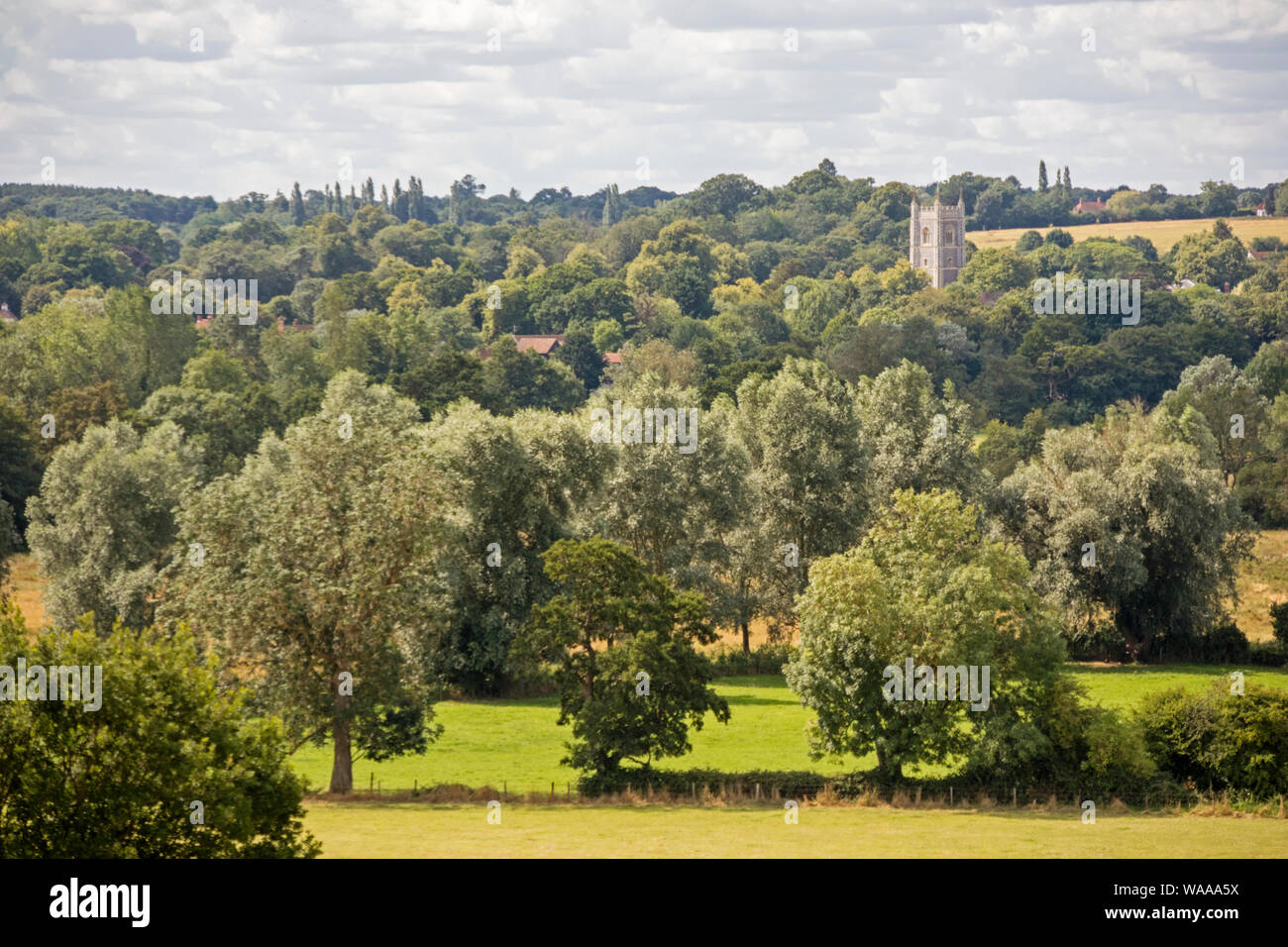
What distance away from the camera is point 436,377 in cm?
11125

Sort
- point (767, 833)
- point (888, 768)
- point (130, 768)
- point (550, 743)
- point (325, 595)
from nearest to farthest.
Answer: point (130, 768) < point (767, 833) < point (325, 595) < point (888, 768) < point (550, 743)

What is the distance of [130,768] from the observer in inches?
938

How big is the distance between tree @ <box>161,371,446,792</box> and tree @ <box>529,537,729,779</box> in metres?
4.51

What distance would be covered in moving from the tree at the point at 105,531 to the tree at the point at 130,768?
3643cm

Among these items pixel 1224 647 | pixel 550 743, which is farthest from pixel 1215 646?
pixel 550 743

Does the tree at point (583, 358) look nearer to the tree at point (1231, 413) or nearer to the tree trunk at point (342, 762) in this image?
the tree at point (1231, 413)

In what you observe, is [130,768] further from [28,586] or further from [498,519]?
[28,586]

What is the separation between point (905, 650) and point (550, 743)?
16.2 meters

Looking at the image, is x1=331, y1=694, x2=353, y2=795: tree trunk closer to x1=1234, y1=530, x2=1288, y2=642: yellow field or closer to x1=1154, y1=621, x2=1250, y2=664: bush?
x1=1154, y1=621, x2=1250, y2=664: bush

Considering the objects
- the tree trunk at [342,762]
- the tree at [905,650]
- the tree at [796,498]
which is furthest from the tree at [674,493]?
the tree trunk at [342,762]

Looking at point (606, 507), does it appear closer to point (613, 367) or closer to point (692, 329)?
point (613, 367)

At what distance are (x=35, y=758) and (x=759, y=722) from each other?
34.9 m

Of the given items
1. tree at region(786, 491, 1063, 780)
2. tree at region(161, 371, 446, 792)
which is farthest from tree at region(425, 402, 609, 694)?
tree at region(786, 491, 1063, 780)
